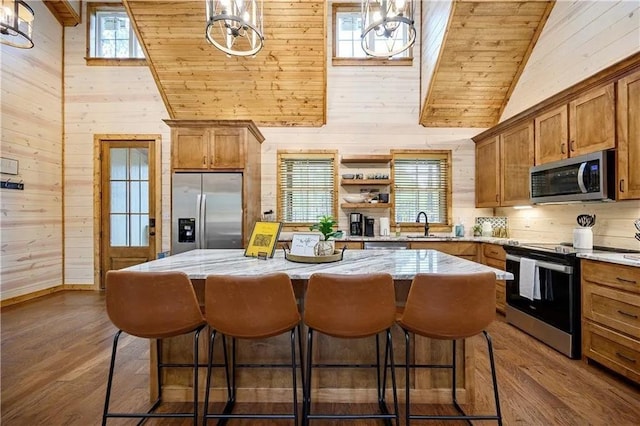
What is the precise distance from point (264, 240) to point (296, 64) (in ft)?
10.5

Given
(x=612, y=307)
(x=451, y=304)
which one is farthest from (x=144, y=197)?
(x=612, y=307)

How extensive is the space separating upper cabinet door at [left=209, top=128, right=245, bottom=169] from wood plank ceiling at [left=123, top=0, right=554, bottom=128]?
94 centimetres

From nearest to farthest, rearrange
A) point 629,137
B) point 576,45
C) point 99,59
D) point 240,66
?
point 629,137, point 576,45, point 240,66, point 99,59

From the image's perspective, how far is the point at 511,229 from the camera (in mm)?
4703

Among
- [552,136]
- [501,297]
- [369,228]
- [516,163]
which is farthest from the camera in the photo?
[369,228]

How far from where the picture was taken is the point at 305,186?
5.21m

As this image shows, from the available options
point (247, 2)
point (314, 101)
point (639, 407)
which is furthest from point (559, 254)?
point (314, 101)

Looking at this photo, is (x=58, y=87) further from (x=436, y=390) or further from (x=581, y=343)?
(x=581, y=343)

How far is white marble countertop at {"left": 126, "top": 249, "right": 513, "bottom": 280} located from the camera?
5.96 ft

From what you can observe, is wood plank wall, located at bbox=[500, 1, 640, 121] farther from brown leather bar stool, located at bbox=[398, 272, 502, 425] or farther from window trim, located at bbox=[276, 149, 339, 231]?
brown leather bar stool, located at bbox=[398, 272, 502, 425]

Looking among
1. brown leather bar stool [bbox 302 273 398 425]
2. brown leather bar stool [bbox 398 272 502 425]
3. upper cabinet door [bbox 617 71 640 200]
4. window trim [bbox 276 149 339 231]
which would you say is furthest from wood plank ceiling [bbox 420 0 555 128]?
brown leather bar stool [bbox 302 273 398 425]

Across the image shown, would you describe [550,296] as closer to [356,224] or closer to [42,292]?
[356,224]

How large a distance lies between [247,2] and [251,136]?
2.05 meters

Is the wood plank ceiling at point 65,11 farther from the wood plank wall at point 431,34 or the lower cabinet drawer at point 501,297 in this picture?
the lower cabinet drawer at point 501,297
